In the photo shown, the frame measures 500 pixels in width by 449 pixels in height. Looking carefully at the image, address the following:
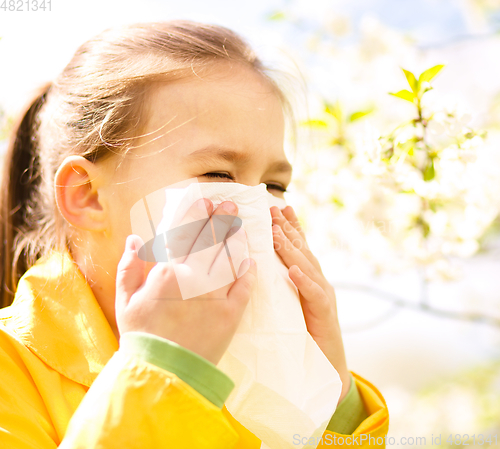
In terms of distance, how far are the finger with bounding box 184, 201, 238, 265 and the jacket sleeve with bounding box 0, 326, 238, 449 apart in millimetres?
201

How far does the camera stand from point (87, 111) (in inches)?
35.1

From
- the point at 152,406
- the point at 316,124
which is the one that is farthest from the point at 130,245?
the point at 316,124

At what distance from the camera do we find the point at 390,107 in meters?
1.74

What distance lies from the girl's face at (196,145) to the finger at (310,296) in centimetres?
20

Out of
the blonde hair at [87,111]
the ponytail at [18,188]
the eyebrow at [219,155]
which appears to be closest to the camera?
the eyebrow at [219,155]

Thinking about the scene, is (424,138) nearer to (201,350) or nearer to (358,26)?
(201,350)

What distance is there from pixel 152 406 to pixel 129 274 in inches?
8.2

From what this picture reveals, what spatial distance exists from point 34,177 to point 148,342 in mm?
794

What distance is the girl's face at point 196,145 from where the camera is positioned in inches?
29.2

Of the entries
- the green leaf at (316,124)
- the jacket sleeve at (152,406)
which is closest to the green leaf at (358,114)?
the green leaf at (316,124)

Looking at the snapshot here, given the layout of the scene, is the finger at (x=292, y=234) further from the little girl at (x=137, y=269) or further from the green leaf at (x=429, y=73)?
the green leaf at (x=429, y=73)

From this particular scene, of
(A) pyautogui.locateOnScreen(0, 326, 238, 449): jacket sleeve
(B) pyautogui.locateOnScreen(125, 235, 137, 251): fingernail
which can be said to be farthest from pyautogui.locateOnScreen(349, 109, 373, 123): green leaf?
(A) pyautogui.locateOnScreen(0, 326, 238, 449): jacket sleeve

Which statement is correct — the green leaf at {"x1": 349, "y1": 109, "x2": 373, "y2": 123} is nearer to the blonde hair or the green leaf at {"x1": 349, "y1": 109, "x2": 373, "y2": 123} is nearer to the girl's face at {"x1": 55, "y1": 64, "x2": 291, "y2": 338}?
the blonde hair

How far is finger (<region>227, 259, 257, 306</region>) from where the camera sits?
639 millimetres
